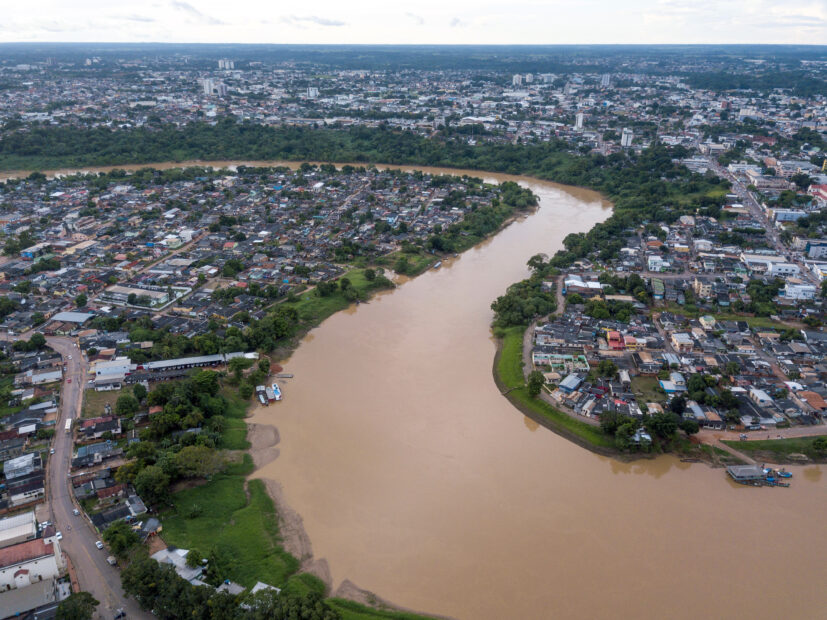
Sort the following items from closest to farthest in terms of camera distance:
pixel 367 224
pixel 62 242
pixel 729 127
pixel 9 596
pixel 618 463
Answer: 1. pixel 9 596
2. pixel 618 463
3. pixel 62 242
4. pixel 367 224
5. pixel 729 127

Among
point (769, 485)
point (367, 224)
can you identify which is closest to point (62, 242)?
point (367, 224)

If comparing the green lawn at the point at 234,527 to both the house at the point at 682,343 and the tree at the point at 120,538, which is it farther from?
the house at the point at 682,343

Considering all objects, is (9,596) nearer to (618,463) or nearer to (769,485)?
(618,463)

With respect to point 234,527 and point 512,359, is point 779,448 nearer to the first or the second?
point 512,359

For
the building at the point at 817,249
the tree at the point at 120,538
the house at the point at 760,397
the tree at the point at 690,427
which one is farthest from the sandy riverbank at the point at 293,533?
the building at the point at 817,249

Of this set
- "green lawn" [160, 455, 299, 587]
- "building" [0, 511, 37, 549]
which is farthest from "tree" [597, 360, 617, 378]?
"building" [0, 511, 37, 549]

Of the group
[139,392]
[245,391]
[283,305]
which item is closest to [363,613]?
[245,391]

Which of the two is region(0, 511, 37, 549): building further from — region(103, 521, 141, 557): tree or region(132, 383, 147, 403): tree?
region(132, 383, 147, 403): tree
